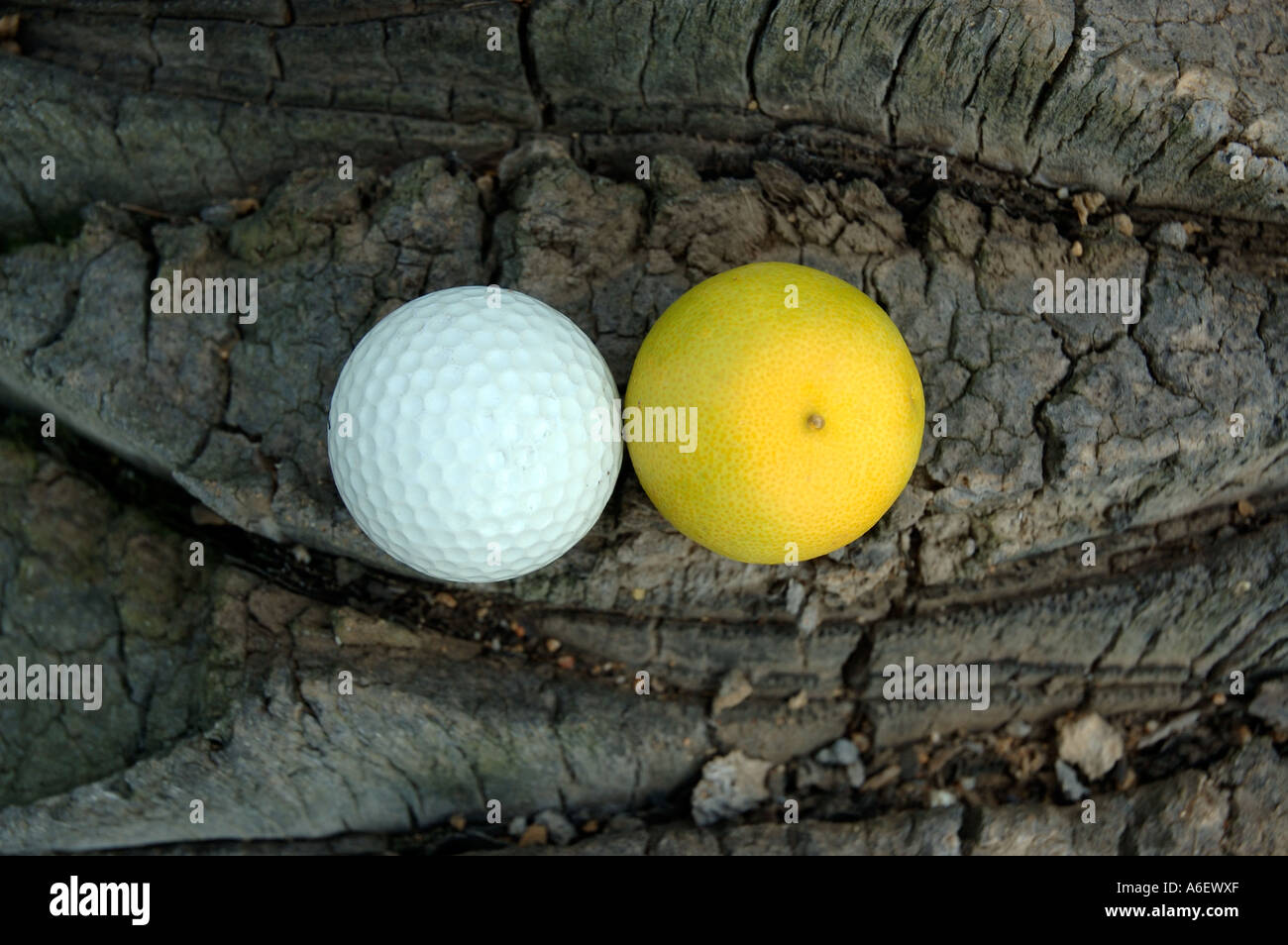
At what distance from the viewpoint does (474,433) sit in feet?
7.88

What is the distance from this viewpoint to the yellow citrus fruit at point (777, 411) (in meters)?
2.37

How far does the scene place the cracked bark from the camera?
301cm

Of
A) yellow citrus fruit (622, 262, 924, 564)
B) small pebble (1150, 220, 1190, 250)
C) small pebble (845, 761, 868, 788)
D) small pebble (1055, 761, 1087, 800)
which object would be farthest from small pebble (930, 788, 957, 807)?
small pebble (1150, 220, 1190, 250)

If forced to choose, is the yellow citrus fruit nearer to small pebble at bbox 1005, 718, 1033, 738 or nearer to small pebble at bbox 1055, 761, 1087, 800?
small pebble at bbox 1005, 718, 1033, 738

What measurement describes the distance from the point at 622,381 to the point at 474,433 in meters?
0.73

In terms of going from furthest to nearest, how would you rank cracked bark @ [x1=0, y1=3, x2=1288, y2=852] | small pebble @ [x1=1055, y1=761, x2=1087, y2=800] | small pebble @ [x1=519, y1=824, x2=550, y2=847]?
small pebble @ [x1=519, y1=824, x2=550, y2=847] → small pebble @ [x1=1055, y1=761, x2=1087, y2=800] → cracked bark @ [x1=0, y1=3, x2=1288, y2=852]

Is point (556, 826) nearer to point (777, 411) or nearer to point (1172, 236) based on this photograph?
point (777, 411)

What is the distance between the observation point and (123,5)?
10.8 ft

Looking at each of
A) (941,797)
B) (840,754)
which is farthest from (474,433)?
(941,797)

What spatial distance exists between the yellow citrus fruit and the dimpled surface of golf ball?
0.71ft

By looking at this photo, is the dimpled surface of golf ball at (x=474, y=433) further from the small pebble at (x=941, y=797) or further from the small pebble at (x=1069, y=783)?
the small pebble at (x=1069, y=783)

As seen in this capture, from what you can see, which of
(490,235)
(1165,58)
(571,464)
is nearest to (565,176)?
(490,235)

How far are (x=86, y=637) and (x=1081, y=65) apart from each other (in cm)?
386

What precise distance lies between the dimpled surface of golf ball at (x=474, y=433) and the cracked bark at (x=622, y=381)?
1.36 feet
